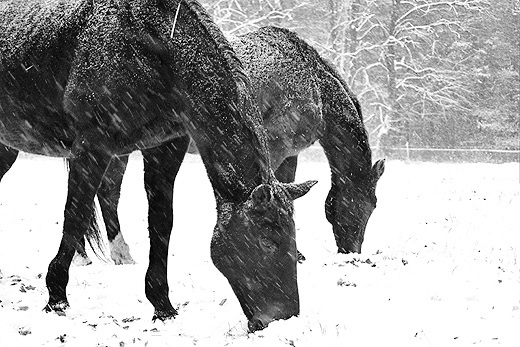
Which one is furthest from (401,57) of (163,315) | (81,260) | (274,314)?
(274,314)

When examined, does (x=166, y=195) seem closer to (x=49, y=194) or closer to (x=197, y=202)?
(x=197, y=202)

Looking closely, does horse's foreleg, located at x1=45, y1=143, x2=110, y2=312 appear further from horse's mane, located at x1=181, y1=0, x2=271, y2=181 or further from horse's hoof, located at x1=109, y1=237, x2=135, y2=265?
horse's hoof, located at x1=109, y1=237, x2=135, y2=265

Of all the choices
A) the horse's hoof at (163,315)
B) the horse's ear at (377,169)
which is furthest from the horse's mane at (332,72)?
the horse's hoof at (163,315)

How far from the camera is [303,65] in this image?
7.75 m

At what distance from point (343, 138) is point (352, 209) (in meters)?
0.87

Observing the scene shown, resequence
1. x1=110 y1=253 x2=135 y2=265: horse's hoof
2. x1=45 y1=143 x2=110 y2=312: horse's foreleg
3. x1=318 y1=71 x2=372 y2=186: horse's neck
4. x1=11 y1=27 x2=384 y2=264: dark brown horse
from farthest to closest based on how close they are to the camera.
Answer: x1=110 y1=253 x2=135 y2=265: horse's hoof, x1=318 y1=71 x2=372 y2=186: horse's neck, x1=11 y1=27 x2=384 y2=264: dark brown horse, x1=45 y1=143 x2=110 y2=312: horse's foreleg

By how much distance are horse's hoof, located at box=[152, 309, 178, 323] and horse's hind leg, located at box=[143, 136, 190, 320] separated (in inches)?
3.9

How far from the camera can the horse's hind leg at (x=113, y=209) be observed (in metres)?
7.83

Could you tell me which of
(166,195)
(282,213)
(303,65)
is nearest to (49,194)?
(303,65)

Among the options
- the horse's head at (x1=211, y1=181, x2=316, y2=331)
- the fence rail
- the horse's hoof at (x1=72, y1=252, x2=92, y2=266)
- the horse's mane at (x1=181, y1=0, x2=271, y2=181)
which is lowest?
the fence rail

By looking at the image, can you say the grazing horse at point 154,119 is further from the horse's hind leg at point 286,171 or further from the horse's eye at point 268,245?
the horse's hind leg at point 286,171

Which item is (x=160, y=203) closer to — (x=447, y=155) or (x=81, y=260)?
(x=81, y=260)

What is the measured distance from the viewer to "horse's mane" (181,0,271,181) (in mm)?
4367

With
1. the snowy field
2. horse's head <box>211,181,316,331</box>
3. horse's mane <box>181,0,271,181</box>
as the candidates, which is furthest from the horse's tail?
horse's head <box>211,181,316,331</box>
